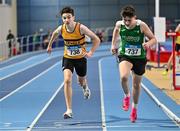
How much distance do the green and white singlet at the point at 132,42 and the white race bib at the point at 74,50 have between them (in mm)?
805

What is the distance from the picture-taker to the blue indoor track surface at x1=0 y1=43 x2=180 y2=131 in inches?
353

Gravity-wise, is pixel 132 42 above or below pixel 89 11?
below

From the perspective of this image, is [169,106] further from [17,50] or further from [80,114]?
[17,50]

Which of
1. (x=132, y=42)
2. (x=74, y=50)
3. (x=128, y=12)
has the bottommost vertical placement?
(x=74, y=50)

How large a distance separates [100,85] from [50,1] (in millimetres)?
28536

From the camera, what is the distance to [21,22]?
4362 centimetres

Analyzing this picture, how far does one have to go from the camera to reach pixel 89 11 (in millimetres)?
44719

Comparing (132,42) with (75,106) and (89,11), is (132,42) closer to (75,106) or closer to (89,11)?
(75,106)

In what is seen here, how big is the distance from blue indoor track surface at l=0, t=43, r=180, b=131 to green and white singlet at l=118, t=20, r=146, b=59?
3.66 feet

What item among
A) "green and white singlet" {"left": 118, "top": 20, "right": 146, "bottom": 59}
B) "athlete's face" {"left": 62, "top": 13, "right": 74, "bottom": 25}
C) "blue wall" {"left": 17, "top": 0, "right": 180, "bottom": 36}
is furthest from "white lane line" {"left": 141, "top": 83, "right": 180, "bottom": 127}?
"blue wall" {"left": 17, "top": 0, "right": 180, "bottom": 36}

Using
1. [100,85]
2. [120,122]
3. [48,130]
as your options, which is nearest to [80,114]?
[120,122]

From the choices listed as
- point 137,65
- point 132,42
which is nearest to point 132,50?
point 132,42

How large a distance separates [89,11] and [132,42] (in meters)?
35.8

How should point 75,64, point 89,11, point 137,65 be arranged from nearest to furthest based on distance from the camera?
1. point 137,65
2. point 75,64
3. point 89,11
